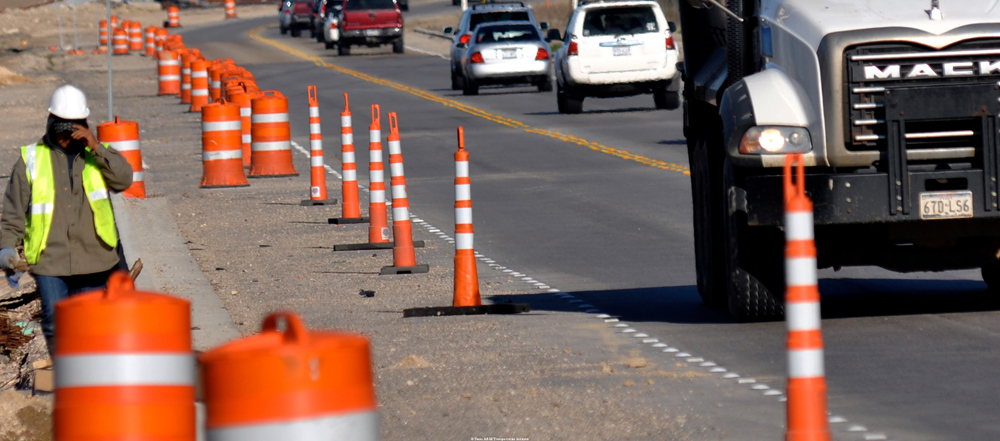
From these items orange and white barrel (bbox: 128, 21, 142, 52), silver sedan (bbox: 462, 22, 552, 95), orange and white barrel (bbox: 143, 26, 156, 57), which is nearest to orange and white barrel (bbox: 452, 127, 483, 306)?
silver sedan (bbox: 462, 22, 552, 95)

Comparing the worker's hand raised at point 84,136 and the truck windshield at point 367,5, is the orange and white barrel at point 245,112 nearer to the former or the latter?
the worker's hand raised at point 84,136

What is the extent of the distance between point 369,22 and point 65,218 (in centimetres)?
4923

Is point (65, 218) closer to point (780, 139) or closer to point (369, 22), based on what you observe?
point (780, 139)

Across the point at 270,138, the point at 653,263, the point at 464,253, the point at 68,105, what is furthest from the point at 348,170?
the point at 68,105

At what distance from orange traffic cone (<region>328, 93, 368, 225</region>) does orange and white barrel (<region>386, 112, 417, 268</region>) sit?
8.91ft

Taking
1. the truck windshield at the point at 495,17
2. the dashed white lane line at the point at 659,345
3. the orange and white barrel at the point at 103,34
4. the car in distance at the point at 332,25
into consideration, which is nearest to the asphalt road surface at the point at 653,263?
the dashed white lane line at the point at 659,345

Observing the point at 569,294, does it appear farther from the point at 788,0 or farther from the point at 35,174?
the point at 35,174

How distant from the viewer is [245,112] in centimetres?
2320

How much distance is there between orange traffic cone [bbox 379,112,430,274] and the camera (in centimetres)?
1268

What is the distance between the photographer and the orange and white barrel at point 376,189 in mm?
13727

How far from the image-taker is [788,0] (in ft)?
31.9

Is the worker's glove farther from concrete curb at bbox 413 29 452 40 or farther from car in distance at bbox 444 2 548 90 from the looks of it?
concrete curb at bbox 413 29 452 40

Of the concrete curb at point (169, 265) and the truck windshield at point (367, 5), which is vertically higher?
the truck windshield at point (367, 5)

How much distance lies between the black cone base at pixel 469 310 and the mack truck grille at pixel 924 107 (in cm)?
251
